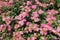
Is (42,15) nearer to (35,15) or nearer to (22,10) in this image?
(35,15)

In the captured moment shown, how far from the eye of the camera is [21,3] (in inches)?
155

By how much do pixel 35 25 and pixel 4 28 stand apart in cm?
Result: 61

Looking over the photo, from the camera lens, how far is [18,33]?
3.44m

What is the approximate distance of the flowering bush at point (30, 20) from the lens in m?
3.42

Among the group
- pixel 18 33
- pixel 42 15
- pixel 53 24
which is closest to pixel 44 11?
pixel 42 15

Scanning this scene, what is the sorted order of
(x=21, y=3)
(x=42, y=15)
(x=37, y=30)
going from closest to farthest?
(x=37, y=30) → (x=42, y=15) → (x=21, y=3)

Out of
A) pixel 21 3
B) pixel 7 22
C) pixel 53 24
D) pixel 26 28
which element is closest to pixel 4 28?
pixel 7 22

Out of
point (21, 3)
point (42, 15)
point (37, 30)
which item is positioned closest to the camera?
point (37, 30)

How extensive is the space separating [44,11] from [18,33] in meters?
0.74

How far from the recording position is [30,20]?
11.8 feet

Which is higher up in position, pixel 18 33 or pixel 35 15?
pixel 35 15

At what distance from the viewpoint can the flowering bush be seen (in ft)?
11.2

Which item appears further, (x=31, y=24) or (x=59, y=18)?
(x=59, y=18)

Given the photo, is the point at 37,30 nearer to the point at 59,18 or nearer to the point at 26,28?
the point at 26,28
